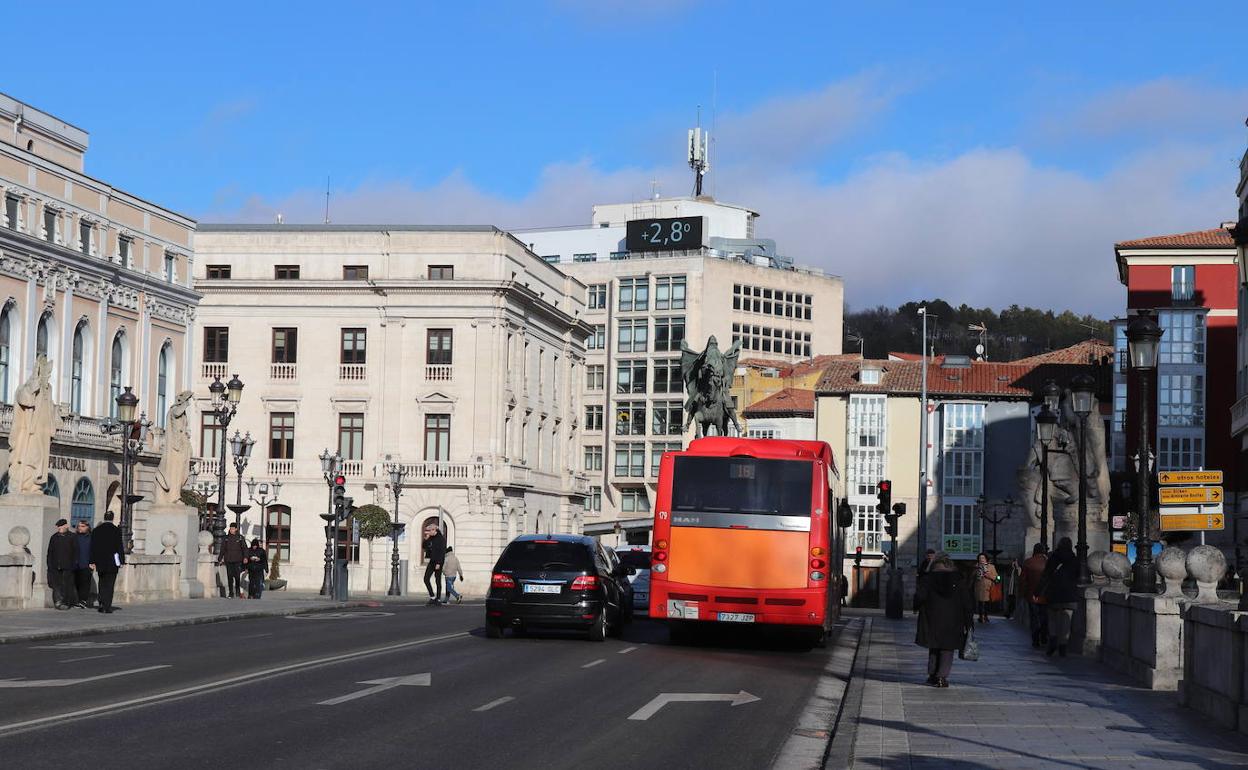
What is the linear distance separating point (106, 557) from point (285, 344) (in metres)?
48.3

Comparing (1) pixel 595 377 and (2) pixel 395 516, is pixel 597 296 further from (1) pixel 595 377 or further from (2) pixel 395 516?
(2) pixel 395 516

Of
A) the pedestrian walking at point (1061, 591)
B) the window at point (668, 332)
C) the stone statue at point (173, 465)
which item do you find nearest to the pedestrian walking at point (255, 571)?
the stone statue at point (173, 465)

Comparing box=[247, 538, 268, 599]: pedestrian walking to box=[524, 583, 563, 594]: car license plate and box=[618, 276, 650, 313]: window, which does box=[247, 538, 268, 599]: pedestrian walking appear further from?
box=[618, 276, 650, 313]: window

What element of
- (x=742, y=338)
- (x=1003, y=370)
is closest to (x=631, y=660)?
(x=1003, y=370)

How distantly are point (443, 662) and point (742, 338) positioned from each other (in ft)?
321

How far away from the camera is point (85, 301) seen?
61.6 m

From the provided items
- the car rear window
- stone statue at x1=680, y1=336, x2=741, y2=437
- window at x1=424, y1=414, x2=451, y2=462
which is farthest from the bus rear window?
window at x1=424, y1=414, x2=451, y2=462

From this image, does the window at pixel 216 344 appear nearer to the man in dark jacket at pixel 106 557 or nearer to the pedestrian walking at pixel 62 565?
the pedestrian walking at pixel 62 565

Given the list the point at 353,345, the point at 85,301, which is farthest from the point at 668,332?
the point at 85,301

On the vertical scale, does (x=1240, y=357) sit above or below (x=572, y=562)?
above

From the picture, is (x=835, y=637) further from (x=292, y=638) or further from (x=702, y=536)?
(x=292, y=638)

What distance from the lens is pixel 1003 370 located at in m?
97.7

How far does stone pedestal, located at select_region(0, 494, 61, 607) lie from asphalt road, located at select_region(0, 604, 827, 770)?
833cm

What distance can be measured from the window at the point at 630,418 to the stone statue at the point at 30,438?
8044 centimetres
